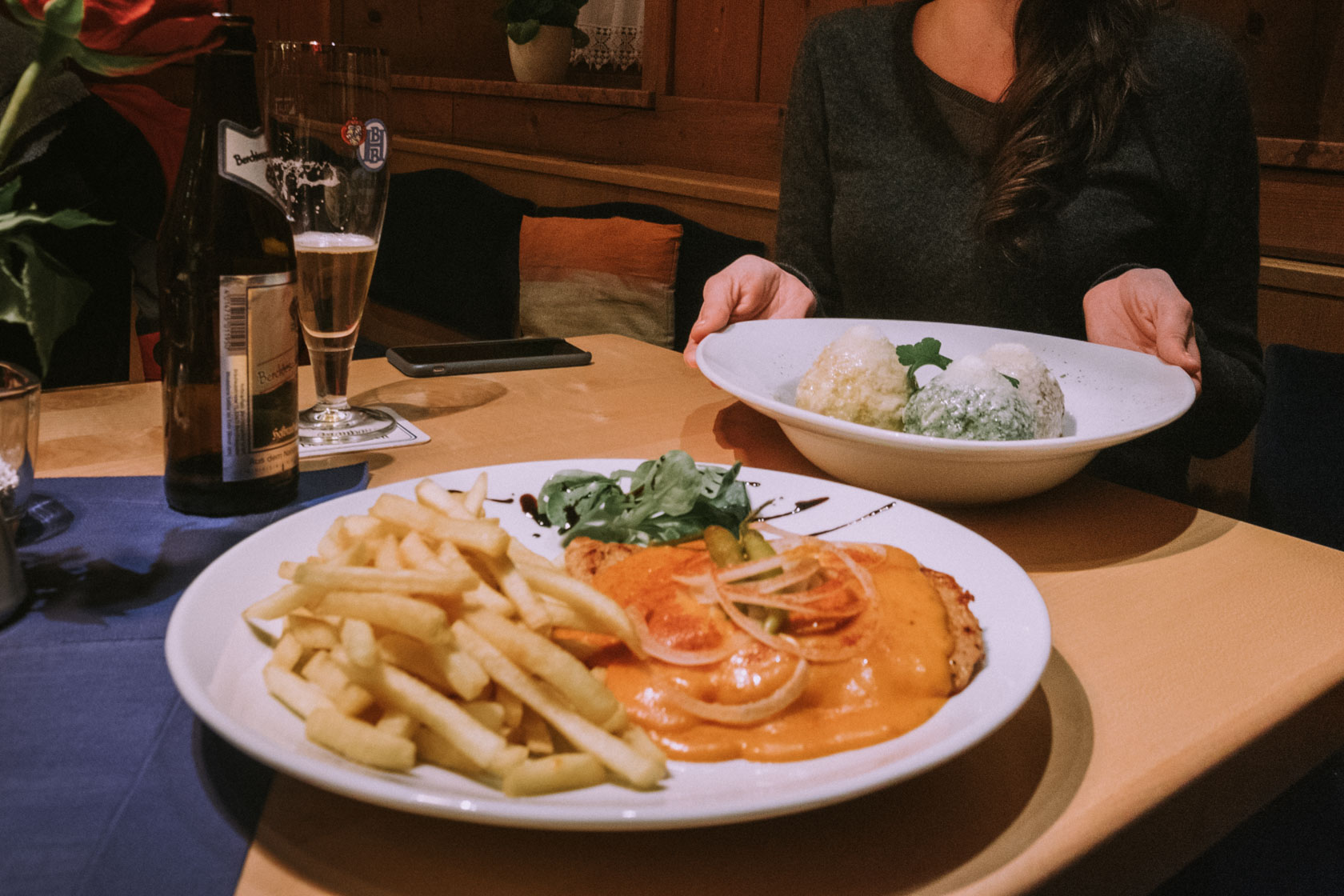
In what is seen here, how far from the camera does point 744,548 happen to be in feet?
2.43

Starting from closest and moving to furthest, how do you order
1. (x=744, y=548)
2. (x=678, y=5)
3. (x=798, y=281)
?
(x=744, y=548) → (x=798, y=281) → (x=678, y=5)

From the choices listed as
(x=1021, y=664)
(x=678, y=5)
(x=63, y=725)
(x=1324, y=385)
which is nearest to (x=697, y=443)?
(x=1021, y=664)

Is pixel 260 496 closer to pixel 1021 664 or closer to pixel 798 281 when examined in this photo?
pixel 1021 664

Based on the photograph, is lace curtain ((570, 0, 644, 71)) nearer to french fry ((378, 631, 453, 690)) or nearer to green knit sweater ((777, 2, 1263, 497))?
green knit sweater ((777, 2, 1263, 497))

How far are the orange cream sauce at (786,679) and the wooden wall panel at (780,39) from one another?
108 inches

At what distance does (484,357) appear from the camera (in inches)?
59.6

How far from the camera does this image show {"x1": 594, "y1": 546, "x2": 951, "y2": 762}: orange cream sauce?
0.56 metres

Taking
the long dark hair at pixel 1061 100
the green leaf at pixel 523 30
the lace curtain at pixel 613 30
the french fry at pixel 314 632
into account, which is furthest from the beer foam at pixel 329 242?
the lace curtain at pixel 613 30

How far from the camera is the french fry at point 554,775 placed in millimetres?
489

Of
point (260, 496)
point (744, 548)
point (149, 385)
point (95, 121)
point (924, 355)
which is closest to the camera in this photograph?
point (744, 548)

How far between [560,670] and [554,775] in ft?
0.18

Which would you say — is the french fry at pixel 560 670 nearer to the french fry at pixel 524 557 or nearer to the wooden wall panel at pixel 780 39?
the french fry at pixel 524 557

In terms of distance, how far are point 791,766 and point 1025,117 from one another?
1.37 m

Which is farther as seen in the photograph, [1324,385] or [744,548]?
[1324,385]
